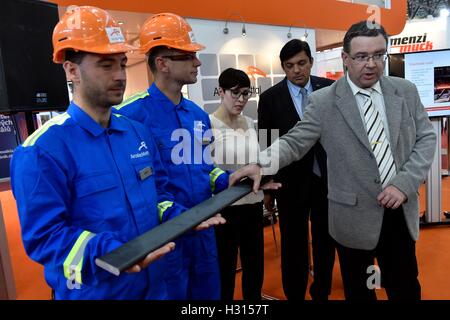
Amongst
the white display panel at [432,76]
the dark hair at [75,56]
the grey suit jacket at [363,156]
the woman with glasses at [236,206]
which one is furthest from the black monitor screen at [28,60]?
the white display panel at [432,76]

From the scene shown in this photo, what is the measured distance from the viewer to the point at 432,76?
3973 millimetres

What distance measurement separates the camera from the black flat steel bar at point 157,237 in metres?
0.90

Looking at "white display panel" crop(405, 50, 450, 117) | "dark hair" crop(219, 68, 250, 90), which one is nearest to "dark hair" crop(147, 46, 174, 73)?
"dark hair" crop(219, 68, 250, 90)

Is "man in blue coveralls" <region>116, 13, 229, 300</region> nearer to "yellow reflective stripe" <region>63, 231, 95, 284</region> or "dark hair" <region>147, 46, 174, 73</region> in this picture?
"dark hair" <region>147, 46, 174, 73</region>

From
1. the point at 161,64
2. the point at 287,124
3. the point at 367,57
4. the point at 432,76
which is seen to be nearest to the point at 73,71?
the point at 161,64

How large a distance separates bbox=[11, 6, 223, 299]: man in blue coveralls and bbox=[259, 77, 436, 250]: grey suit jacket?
0.74m

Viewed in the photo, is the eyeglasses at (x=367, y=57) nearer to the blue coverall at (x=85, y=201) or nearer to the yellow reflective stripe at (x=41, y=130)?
the blue coverall at (x=85, y=201)

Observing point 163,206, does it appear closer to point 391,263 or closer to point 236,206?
point 236,206

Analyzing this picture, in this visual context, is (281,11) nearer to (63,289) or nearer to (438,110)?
(438,110)

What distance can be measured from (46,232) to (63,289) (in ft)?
0.86

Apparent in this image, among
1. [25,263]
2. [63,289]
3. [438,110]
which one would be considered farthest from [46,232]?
[438,110]

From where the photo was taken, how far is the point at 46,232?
3.36 ft

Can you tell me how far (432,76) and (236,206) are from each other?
3.10 m
